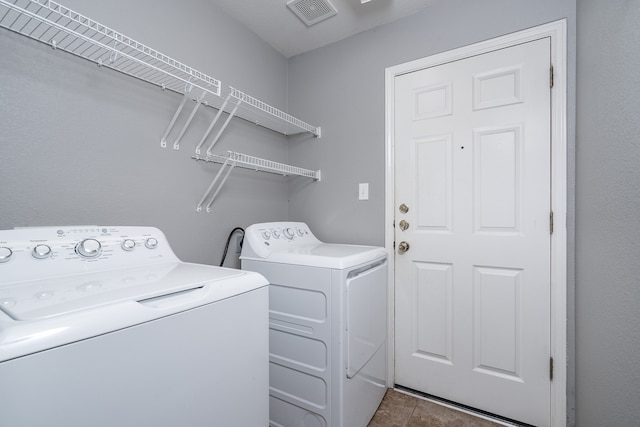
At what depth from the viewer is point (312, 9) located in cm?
186

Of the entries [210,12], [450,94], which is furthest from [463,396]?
[210,12]

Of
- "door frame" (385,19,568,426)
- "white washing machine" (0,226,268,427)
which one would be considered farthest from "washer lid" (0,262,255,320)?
"door frame" (385,19,568,426)

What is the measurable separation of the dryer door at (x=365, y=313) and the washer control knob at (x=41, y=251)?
1166 mm

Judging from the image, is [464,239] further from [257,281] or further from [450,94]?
[257,281]

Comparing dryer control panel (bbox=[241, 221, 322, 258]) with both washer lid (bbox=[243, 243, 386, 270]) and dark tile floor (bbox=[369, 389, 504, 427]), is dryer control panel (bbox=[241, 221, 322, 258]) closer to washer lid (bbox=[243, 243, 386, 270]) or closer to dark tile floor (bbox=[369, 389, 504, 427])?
washer lid (bbox=[243, 243, 386, 270])

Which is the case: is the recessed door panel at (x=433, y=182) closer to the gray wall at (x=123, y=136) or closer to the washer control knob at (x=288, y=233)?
the washer control knob at (x=288, y=233)

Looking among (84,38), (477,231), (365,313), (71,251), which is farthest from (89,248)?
(477,231)

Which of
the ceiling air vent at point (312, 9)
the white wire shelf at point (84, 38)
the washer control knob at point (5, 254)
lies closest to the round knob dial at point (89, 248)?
the washer control knob at point (5, 254)

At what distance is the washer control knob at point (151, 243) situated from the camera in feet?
4.06

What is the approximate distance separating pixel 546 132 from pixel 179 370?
6.57ft

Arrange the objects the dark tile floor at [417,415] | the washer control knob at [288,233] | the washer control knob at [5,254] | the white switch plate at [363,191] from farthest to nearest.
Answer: the white switch plate at [363,191]
the washer control knob at [288,233]
the dark tile floor at [417,415]
the washer control knob at [5,254]

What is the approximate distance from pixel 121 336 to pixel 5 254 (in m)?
0.58

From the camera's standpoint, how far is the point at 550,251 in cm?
155

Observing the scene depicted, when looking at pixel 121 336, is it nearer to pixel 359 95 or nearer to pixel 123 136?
pixel 123 136
